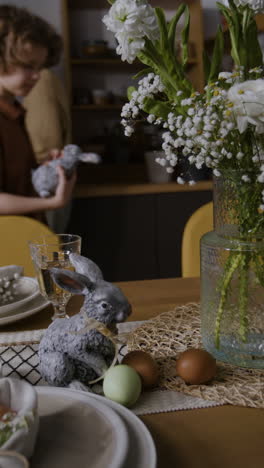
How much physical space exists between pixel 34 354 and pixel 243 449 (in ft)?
1.14

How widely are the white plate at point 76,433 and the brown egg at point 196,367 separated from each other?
0.44 feet

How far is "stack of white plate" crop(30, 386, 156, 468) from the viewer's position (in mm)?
442

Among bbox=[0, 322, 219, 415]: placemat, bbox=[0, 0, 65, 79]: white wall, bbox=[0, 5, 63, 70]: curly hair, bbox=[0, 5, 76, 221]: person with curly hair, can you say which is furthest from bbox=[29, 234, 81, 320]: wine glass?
bbox=[0, 0, 65, 79]: white wall

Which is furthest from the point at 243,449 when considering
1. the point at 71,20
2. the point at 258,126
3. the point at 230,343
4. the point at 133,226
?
the point at 71,20

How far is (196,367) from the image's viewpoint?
612 mm

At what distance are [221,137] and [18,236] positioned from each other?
0.86m

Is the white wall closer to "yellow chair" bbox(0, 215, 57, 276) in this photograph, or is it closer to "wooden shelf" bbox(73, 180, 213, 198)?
"wooden shelf" bbox(73, 180, 213, 198)

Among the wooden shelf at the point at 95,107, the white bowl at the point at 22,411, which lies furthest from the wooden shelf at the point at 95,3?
the white bowl at the point at 22,411

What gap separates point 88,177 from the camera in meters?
2.89

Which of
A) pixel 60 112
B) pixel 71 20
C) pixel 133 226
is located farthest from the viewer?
pixel 71 20

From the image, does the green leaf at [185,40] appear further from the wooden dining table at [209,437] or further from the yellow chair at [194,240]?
the yellow chair at [194,240]

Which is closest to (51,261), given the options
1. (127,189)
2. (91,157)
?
(91,157)

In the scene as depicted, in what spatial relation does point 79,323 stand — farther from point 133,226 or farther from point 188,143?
point 133,226

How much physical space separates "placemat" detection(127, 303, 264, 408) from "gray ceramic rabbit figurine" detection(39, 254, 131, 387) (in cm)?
10
